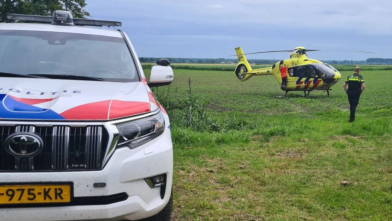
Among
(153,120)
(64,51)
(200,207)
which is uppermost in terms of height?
(64,51)

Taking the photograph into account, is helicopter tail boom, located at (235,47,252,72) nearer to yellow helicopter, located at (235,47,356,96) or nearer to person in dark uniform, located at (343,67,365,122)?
yellow helicopter, located at (235,47,356,96)

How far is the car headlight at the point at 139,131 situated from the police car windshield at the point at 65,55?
3.03 feet

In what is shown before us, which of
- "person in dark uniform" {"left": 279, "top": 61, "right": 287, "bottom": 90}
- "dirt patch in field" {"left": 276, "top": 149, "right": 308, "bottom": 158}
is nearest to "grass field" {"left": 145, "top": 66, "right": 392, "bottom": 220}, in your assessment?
"dirt patch in field" {"left": 276, "top": 149, "right": 308, "bottom": 158}

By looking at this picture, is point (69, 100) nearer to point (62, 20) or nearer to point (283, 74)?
point (62, 20)

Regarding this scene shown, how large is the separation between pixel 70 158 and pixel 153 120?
707 mm

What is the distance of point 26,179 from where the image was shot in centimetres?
264

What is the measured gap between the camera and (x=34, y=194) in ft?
8.72

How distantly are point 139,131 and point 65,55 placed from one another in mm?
1664

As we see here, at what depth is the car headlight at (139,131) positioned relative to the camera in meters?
2.87

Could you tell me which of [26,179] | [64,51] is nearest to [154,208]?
[26,179]

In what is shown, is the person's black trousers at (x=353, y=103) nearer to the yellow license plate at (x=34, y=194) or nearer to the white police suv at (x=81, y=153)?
the white police suv at (x=81, y=153)

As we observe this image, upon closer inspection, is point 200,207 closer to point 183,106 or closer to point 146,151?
point 146,151

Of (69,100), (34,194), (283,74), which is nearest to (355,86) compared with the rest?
(69,100)

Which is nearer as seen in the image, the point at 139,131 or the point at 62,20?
the point at 139,131
